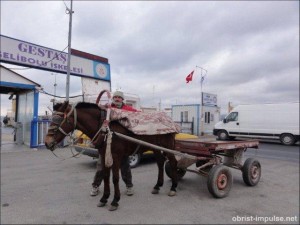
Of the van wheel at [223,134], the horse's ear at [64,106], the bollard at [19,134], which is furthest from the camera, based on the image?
the van wheel at [223,134]

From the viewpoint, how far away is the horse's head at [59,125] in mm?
3739

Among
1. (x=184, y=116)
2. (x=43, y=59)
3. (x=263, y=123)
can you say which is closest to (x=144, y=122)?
(x=43, y=59)

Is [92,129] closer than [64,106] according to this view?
No

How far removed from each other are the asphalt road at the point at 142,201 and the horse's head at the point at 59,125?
1.38 meters

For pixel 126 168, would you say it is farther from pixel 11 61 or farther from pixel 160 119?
pixel 11 61

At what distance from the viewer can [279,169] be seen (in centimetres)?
879

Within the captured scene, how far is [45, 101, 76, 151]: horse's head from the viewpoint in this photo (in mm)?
3739

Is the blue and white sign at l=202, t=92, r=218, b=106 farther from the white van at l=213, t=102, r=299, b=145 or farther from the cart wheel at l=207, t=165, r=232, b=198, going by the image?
the cart wheel at l=207, t=165, r=232, b=198

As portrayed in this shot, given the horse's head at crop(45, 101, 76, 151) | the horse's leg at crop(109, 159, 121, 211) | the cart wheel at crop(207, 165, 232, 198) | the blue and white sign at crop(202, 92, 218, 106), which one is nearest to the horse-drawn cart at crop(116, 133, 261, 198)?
the cart wheel at crop(207, 165, 232, 198)

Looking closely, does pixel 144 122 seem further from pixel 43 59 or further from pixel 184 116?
pixel 184 116

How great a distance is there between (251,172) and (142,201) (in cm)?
289

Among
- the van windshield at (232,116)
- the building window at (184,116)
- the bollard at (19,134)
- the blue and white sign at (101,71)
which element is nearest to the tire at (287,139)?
the van windshield at (232,116)

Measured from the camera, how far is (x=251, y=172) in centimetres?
622

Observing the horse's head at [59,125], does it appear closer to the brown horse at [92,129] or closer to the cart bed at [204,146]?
the brown horse at [92,129]
